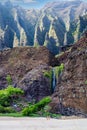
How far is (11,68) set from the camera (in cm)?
5303

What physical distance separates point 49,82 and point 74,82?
13735mm

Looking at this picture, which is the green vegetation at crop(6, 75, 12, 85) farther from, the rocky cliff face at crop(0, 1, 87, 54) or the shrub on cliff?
the rocky cliff face at crop(0, 1, 87, 54)

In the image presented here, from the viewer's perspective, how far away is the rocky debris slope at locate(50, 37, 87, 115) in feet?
97.8

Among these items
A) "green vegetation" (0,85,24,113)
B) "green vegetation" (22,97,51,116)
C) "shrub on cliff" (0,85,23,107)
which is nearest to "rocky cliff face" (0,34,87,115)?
"green vegetation" (22,97,51,116)

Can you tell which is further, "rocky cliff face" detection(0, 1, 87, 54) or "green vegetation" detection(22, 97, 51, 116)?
"rocky cliff face" detection(0, 1, 87, 54)

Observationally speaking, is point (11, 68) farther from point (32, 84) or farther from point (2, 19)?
point (2, 19)

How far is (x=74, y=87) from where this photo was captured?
104 ft

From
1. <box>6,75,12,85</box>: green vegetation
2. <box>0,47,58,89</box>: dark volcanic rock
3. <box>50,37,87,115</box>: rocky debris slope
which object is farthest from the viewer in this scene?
<box>0,47,58,89</box>: dark volcanic rock

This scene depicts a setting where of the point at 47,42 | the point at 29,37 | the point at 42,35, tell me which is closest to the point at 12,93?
the point at 47,42

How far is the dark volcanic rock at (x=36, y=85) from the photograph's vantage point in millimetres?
44531

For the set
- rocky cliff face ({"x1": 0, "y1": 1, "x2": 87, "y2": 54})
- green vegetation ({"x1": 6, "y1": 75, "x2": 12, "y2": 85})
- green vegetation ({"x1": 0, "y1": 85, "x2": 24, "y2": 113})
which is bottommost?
green vegetation ({"x1": 0, "y1": 85, "x2": 24, "y2": 113})

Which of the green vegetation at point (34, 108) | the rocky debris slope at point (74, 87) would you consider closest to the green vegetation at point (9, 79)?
the rocky debris slope at point (74, 87)

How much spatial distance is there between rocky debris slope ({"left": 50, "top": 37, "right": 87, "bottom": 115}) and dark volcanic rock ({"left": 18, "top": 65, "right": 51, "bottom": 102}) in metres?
10.3

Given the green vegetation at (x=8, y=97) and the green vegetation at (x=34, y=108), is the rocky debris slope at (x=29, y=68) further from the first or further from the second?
the green vegetation at (x=34, y=108)
